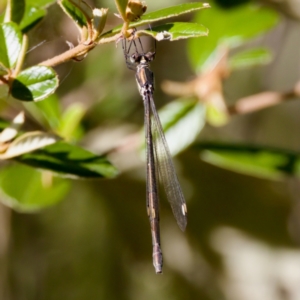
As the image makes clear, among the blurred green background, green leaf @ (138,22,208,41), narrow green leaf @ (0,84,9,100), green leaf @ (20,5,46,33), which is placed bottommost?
the blurred green background

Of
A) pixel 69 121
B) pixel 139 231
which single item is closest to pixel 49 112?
pixel 69 121

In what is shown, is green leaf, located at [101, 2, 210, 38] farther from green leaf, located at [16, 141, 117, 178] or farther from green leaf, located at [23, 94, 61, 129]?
green leaf, located at [23, 94, 61, 129]

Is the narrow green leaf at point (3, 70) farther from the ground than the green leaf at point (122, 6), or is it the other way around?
the green leaf at point (122, 6)

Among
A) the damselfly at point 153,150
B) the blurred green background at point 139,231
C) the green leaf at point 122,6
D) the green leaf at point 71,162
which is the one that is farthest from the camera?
the blurred green background at point 139,231

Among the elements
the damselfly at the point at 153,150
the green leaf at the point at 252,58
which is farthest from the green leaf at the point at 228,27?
the damselfly at the point at 153,150

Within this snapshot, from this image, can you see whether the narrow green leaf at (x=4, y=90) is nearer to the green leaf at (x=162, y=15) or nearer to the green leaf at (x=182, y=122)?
the green leaf at (x=162, y=15)

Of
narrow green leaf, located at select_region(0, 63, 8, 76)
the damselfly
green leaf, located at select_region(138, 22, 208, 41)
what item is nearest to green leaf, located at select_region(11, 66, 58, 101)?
narrow green leaf, located at select_region(0, 63, 8, 76)
